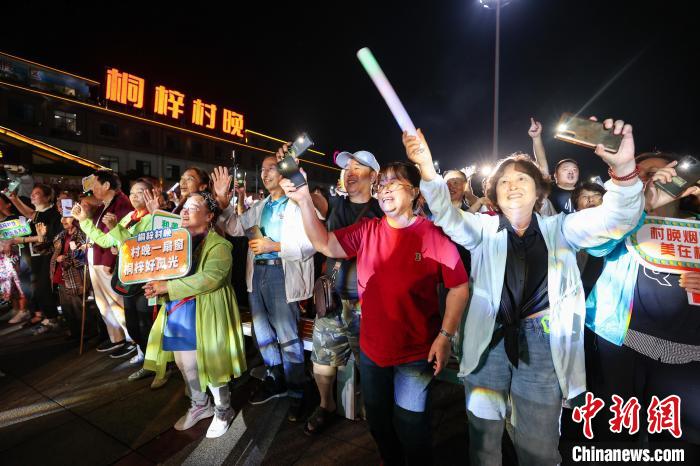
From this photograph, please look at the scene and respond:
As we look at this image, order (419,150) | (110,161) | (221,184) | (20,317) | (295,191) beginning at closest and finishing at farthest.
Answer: (419,150), (295,191), (221,184), (20,317), (110,161)

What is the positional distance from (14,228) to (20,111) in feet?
104

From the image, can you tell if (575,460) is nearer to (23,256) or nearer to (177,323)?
(177,323)

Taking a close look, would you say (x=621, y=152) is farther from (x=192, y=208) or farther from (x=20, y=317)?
(x=20, y=317)

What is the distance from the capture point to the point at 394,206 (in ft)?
7.11

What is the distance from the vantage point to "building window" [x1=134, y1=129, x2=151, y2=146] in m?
35.1

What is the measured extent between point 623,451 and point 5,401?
6053 mm

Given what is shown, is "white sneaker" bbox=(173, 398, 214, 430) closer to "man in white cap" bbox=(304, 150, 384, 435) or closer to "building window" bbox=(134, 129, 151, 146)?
"man in white cap" bbox=(304, 150, 384, 435)

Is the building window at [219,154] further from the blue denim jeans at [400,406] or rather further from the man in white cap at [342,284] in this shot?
the blue denim jeans at [400,406]

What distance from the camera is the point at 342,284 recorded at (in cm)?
285

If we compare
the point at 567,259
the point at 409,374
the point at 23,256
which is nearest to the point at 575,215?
the point at 567,259

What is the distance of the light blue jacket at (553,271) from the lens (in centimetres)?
186

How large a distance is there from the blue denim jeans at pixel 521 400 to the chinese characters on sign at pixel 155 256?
8.12ft

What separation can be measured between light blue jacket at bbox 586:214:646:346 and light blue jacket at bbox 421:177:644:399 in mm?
402

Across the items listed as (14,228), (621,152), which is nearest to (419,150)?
(621,152)
